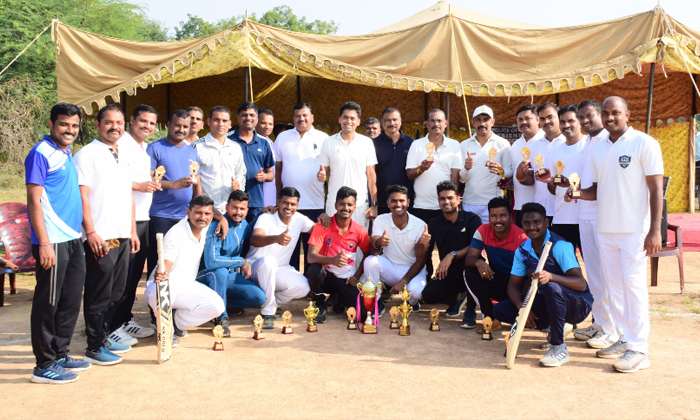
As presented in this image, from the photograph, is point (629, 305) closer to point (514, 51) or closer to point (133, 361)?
point (133, 361)

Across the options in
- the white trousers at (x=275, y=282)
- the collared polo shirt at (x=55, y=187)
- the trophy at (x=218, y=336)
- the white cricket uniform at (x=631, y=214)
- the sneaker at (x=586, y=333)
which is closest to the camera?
the collared polo shirt at (x=55, y=187)

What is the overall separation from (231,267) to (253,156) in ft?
4.63

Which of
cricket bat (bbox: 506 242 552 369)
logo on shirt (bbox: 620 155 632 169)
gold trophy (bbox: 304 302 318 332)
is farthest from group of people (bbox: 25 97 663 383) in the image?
gold trophy (bbox: 304 302 318 332)

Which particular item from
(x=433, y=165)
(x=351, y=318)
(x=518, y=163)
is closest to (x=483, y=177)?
(x=518, y=163)

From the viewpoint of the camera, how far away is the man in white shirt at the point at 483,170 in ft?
20.0

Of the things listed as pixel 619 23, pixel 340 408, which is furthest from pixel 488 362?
pixel 619 23

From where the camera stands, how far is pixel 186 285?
4.92 meters

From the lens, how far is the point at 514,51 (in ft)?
26.3

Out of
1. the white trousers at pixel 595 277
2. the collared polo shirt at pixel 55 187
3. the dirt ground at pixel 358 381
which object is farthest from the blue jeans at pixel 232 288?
the white trousers at pixel 595 277

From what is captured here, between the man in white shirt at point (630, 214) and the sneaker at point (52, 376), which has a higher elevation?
the man in white shirt at point (630, 214)

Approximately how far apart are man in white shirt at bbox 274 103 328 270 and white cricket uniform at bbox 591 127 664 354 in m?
3.18

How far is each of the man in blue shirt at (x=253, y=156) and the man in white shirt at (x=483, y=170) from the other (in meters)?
2.21

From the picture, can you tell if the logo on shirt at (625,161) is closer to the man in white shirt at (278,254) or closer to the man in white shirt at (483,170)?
the man in white shirt at (483,170)

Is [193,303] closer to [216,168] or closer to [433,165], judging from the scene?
[216,168]
